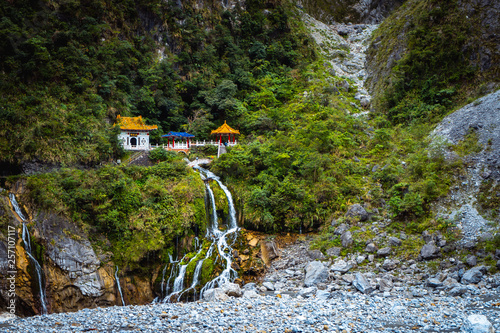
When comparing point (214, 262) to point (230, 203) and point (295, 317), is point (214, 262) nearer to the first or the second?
point (230, 203)

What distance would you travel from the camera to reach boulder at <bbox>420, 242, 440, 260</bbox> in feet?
48.9

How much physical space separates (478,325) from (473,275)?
16.8 ft

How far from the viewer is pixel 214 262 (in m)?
17.7

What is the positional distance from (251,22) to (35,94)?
1163 inches

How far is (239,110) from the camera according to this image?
107ft

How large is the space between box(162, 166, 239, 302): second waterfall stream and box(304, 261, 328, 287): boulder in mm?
4027

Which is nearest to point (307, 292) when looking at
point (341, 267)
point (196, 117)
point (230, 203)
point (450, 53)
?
point (341, 267)

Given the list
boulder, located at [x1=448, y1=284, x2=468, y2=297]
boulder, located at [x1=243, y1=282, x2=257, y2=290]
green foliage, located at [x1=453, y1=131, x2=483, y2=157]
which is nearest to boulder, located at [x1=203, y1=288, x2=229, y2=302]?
boulder, located at [x1=243, y1=282, x2=257, y2=290]

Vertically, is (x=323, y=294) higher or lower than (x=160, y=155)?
lower

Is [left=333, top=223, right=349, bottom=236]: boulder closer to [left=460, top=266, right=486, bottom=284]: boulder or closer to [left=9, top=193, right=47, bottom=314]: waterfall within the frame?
[left=460, top=266, right=486, bottom=284]: boulder

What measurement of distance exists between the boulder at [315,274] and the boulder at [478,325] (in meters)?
6.76

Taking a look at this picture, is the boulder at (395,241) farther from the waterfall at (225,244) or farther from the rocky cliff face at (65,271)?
the waterfall at (225,244)

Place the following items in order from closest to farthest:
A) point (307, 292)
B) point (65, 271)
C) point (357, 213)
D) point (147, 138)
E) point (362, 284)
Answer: point (362, 284), point (307, 292), point (65, 271), point (357, 213), point (147, 138)

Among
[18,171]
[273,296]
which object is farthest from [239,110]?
[273,296]
